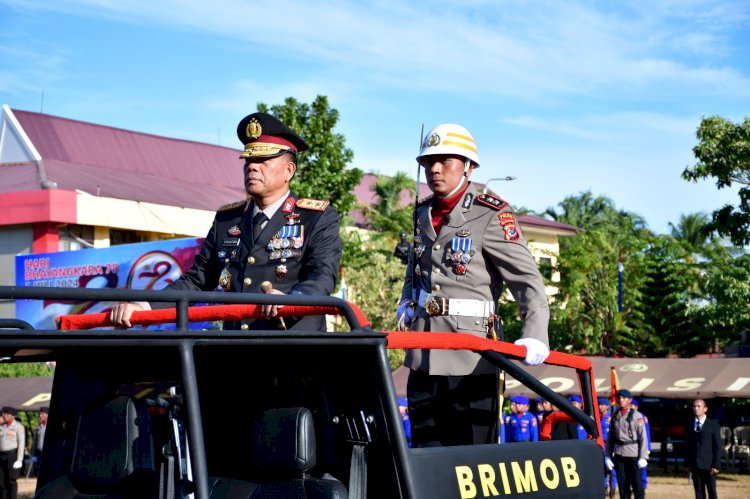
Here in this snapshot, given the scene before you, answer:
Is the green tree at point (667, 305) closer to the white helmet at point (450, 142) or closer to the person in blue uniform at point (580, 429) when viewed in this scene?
the person in blue uniform at point (580, 429)

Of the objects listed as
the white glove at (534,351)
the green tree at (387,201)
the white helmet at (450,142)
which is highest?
the green tree at (387,201)

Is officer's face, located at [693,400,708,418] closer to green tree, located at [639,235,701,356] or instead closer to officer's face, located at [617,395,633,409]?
officer's face, located at [617,395,633,409]

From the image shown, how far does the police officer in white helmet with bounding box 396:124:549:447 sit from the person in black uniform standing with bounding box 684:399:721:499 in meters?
13.0

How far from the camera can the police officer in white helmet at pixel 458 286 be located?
477 cm

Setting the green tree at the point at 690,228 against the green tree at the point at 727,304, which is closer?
the green tree at the point at 727,304

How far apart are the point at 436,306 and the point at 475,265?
10.1 inches

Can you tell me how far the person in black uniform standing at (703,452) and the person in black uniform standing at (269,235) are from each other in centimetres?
1344

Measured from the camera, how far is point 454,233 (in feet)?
16.6

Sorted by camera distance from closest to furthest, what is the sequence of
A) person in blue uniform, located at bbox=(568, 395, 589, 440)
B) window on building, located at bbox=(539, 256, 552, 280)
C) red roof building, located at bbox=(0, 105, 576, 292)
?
person in blue uniform, located at bbox=(568, 395, 589, 440) → red roof building, located at bbox=(0, 105, 576, 292) → window on building, located at bbox=(539, 256, 552, 280)

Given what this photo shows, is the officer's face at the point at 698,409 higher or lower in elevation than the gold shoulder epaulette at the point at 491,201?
lower

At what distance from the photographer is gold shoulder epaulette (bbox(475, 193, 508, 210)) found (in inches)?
199

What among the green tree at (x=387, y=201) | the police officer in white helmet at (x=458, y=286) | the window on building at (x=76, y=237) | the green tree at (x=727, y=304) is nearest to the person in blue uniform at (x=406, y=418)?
the police officer in white helmet at (x=458, y=286)

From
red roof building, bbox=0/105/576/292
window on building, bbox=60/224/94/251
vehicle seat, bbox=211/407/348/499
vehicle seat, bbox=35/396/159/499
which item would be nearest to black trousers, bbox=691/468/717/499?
vehicle seat, bbox=211/407/348/499

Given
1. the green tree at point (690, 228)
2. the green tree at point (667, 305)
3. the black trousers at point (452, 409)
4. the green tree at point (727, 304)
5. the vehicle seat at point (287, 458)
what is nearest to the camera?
the vehicle seat at point (287, 458)
